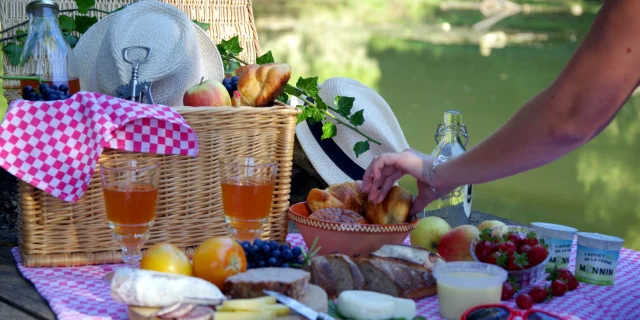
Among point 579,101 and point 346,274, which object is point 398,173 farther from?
point 579,101

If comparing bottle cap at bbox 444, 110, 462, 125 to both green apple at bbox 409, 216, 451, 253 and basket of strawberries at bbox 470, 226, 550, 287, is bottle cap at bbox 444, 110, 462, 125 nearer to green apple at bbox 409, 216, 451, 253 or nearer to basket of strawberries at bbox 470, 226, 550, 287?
green apple at bbox 409, 216, 451, 253

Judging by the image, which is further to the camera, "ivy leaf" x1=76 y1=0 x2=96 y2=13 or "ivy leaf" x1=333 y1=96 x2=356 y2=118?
"ivy leaf" x1=76 y1=0 x2=96 y2=13

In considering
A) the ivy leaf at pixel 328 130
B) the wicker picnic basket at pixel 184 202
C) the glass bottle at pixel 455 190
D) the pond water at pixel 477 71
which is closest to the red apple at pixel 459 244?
the glass bottle at pixel 455 190

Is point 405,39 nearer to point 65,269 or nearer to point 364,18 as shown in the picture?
point 364,18

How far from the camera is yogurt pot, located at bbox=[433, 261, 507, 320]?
1238 millimetres

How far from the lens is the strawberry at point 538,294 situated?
1339 millimetres

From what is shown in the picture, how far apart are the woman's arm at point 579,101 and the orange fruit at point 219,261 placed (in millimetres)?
447

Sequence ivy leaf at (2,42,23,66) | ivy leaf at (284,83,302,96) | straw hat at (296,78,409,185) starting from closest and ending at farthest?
ivy leaf at (284,83,302,96) → ivy leaf at (2,42,23,66) → straw hat at (296,78,409,185)

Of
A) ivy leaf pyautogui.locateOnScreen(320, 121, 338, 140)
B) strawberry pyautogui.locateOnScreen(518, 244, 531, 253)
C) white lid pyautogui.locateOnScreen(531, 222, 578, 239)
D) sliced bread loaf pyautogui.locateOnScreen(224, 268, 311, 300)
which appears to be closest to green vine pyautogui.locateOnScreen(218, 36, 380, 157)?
ivy leaf pyautogui.locateOnScreen(320, 121, 338, 140)

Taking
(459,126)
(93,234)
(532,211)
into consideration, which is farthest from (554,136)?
(532,211)

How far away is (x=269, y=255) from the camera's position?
1.33 m

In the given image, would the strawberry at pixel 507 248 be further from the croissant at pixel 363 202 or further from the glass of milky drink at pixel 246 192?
the glass of milky drink at pixel 246 192

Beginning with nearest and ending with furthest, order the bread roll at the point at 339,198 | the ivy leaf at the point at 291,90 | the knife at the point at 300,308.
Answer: the knife at the point at 300,308 → the bread roll at the point at 339,198 → the ivy leaf at the point at 291,90

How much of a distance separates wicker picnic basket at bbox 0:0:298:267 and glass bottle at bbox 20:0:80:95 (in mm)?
109
